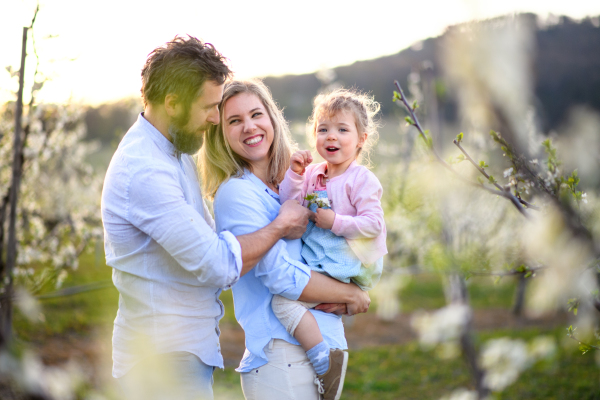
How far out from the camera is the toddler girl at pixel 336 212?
209cm

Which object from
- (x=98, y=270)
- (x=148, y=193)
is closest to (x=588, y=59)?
(x=148, y=193)

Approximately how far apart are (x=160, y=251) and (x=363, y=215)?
96 centimetres

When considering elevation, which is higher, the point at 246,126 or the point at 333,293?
the point at 246,126

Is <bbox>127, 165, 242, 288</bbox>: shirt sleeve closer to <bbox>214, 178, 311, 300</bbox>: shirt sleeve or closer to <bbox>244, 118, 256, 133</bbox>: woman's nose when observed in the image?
<bbox>214, 178, 311, 300</bbox>: shirt sleeve

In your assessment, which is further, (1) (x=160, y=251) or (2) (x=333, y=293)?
(2) (x=333, y=293)

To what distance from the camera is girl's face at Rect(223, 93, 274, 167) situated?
7.67ft

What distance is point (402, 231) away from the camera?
1198cm

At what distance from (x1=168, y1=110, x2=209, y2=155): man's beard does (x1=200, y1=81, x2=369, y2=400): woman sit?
23cm

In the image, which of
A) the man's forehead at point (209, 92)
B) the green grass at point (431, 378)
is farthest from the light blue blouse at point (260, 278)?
the green grass at point (431, 378)

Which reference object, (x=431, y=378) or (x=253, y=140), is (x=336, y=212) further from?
(x=431, y=378)

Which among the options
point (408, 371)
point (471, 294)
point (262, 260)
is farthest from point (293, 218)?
point (471, 294)

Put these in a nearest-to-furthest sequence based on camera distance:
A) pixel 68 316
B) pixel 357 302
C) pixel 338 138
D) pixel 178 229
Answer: pixel 178 229, pixel 357 302, pixel 338 138, pixel 68 316

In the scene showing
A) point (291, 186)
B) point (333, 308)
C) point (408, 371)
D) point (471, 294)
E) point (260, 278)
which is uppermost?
point (291, 186)

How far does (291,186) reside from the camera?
2332 millimetres
